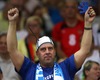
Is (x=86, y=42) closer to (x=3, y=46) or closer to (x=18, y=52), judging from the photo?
(x=18, y=52)

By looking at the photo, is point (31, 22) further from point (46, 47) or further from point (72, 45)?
point (46, 47)

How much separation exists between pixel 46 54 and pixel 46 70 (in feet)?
0.78

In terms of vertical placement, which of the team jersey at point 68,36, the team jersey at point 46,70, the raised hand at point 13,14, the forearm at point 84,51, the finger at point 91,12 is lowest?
the team jersey at point 68,36

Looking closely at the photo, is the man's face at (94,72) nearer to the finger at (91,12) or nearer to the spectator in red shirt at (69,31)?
the finger at (91,12)

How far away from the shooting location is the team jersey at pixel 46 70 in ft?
23.2

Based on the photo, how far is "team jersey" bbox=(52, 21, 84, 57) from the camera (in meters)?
9.33

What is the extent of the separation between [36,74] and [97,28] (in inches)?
116

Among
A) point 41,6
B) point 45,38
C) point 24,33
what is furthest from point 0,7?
point 45,38

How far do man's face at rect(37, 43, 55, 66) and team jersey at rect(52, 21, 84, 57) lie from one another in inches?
83.3

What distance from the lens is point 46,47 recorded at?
7191 millimetres

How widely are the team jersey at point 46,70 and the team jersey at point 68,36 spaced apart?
83.3 inches

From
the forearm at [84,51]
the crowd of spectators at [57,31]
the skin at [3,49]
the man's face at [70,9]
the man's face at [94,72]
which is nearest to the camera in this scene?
the forearm at [84,51]

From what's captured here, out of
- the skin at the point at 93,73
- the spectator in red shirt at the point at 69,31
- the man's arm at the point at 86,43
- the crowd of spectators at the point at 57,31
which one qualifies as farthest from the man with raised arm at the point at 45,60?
the spectator in red shirt at the point at 69,31

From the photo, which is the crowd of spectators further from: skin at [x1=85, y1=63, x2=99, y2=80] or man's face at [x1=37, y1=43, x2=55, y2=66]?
man's face at [x1=37, y1=43, x2=55, y2=66]
